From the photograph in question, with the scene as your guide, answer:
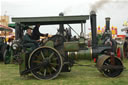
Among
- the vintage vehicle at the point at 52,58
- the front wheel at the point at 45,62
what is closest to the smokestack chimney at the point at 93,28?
the vintage vehicle at the point at 52,58

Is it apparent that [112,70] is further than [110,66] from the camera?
Yes

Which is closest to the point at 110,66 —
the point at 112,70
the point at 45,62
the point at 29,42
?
the point at 112,70

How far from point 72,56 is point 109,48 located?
2.09m

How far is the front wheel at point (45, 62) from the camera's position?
Result: 473 centimetres

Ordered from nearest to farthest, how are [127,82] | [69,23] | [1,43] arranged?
[127,82] → [69,23] → [1,43]

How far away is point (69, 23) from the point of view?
5.31 meters

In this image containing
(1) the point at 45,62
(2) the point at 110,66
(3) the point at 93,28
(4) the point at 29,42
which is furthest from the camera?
(3) the point at 93,28

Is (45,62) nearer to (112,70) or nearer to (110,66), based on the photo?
(110,66)

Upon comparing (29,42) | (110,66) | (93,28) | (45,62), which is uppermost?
(93,28)

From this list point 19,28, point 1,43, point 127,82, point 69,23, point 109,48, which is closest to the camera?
point 127,82

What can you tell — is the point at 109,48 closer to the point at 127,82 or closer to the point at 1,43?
the point at 127,82

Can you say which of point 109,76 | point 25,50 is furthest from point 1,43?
point 109,76

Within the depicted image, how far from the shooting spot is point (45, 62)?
15.6 ft

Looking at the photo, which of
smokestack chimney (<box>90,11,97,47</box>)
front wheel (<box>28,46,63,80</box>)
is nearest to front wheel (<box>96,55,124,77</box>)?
front wheel (<box>28,46,63,80</box>)
